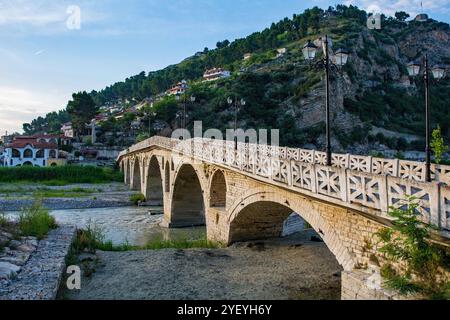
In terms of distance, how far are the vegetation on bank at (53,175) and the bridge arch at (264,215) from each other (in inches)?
1528

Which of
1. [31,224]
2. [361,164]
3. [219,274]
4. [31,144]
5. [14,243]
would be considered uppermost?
[31,144]

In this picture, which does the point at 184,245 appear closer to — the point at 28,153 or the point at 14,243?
the point at 14,243

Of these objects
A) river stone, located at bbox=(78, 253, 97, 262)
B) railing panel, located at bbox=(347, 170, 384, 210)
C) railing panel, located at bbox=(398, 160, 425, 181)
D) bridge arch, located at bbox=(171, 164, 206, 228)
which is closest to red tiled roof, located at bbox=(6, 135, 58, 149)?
bridge arch, located at bbox=(171, 164, 206, 228)

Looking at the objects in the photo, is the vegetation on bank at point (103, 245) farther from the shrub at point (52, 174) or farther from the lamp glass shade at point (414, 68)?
the shrub at point (52, 174)

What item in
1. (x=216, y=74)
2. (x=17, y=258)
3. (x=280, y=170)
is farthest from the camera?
(x=216, y=74)

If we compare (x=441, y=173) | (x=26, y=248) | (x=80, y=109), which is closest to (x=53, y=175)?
(x=80, y=109)

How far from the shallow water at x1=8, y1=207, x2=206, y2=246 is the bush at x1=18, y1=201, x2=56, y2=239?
10.3ft

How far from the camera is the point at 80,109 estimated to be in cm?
8194

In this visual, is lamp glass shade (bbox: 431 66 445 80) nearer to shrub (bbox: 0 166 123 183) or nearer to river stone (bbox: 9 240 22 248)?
river stone (bbox: 9 240 22 248)

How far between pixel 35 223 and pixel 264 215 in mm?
9582

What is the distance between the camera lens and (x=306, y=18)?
390 feet

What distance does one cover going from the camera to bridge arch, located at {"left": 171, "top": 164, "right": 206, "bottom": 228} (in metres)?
27.4
